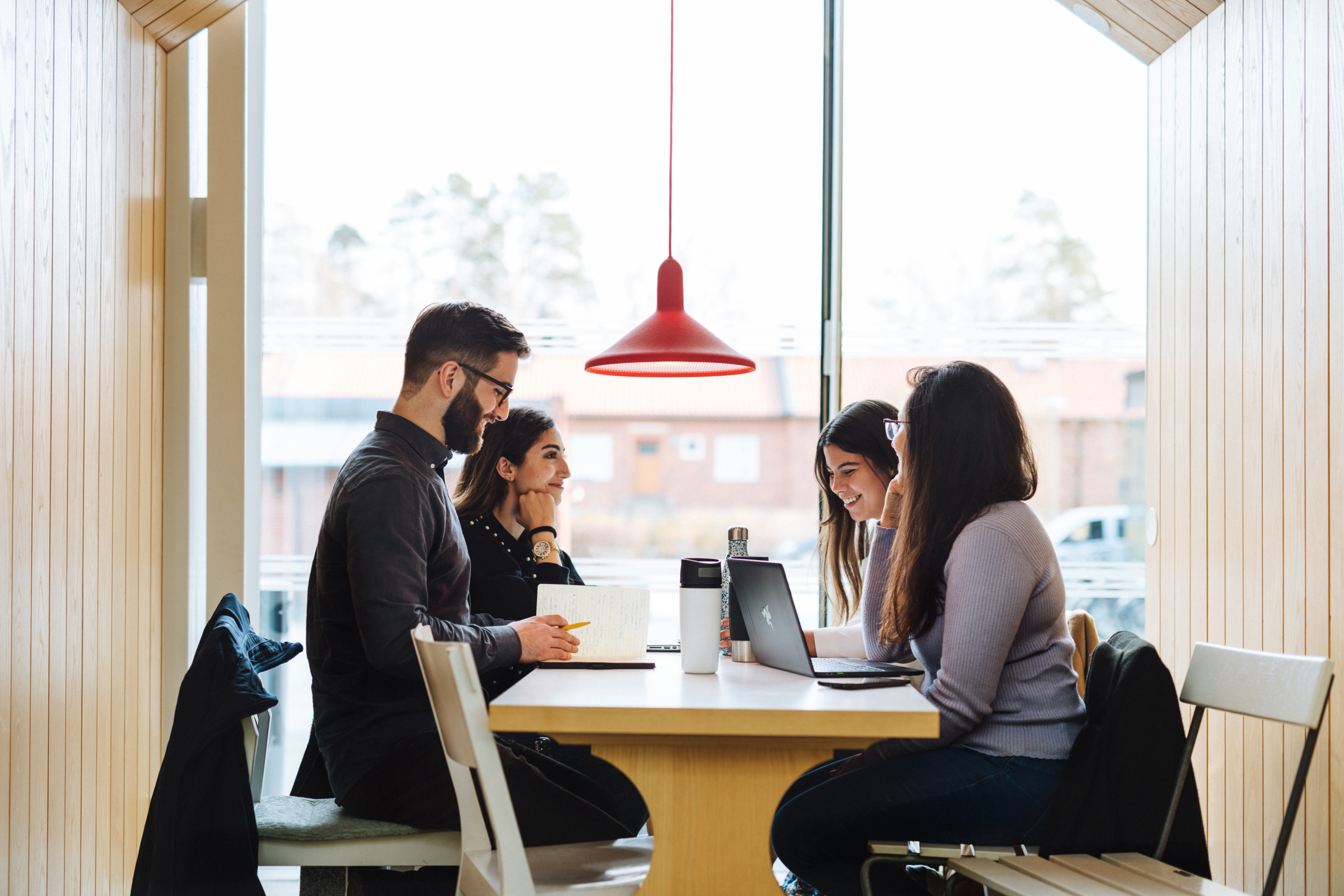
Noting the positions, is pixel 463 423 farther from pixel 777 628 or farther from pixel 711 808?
pixel 711 808

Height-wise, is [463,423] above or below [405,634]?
above

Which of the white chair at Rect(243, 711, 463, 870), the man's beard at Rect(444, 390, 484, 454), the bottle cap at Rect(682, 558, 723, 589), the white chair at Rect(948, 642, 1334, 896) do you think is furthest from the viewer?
the man's beard at Rect(444, 390, 484, 454)

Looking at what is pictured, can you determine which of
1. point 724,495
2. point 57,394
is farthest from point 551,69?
point 57,394

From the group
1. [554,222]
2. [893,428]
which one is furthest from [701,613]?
[554,222]

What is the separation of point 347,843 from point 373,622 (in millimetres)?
403

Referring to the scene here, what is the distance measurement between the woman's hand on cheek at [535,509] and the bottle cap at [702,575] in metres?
1.06

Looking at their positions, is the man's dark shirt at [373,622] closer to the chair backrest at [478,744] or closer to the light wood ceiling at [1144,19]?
the chair backrest at [478,744]

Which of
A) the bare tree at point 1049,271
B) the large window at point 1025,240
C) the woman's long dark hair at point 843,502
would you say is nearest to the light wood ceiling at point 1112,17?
the large window at point 1025,240

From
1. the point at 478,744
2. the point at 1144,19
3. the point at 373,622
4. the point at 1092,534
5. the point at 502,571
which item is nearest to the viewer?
the point at 478,744

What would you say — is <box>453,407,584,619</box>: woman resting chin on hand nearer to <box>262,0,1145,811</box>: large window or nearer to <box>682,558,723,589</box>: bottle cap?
<box>262,0,1145,811</box>: large window

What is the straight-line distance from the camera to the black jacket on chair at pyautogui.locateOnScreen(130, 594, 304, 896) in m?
1.71

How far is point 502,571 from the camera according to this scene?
2707 millimetres

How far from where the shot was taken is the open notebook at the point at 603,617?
2125mm

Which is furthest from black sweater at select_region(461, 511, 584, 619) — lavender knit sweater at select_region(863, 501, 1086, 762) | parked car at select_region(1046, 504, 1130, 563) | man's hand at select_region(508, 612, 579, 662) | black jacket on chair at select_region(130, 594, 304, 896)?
parked car at select_region(1046, 504, 1130, 563)
